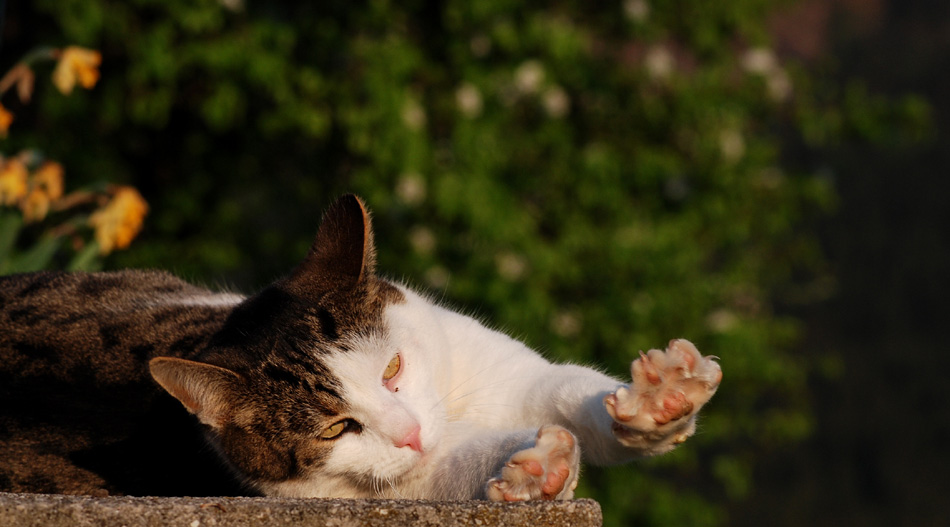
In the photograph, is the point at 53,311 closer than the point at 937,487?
Yes

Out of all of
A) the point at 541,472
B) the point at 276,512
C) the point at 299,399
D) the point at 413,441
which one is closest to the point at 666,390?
the point at 541,472

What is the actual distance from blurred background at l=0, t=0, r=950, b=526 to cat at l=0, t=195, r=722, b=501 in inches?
72.4

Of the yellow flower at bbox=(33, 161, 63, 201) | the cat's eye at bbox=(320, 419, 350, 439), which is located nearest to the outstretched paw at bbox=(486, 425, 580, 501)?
the cat's eye at bbox=(320, 419, 350, 439)

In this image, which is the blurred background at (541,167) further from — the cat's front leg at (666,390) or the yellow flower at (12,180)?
the cat's front leg at (666,390)

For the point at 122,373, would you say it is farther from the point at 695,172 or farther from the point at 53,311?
the point at 695,172

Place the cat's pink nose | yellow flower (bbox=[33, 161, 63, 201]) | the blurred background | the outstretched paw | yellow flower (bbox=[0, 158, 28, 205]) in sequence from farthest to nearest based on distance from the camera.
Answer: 1. the blurred background
2. yellow flower (bbox=[33, 161, 63, 201])
3. yellow flower (bbox=[0, 158, 28, 205])
4. the cat's pink nose
5. the outstretched paw

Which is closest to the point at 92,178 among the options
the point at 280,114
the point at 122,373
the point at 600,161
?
the point at 280,114

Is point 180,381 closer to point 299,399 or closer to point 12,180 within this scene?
point 299,399

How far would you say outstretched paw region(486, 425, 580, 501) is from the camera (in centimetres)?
153

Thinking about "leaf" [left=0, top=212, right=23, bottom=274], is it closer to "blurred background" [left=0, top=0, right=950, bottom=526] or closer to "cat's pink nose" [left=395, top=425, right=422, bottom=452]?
"blurred background" [left=0, top=0, right=950, bottom=526]

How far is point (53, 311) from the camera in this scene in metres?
2.20

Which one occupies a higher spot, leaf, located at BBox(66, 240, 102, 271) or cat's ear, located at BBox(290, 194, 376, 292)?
cat's ear, located at BBox(290, 194, 376, 292)

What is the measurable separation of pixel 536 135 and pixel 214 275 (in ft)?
6.39

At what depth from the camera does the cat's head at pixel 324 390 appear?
190 cm
